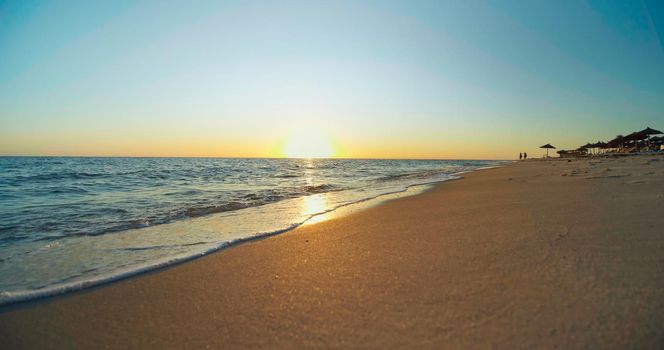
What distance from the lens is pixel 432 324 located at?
2092 mm

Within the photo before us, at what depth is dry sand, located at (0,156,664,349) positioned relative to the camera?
6.47ft

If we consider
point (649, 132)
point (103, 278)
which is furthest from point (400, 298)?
point (649, 132)

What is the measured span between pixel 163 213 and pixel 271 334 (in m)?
7.41

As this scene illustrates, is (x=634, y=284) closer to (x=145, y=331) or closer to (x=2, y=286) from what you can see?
(x=145, y=331)

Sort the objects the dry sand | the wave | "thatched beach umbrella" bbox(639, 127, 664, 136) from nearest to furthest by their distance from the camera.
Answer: the dry sand
the wave
"thatched beach umbrella" bbox(639, 127, 664, 136)


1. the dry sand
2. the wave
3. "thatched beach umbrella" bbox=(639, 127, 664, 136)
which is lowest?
the wave

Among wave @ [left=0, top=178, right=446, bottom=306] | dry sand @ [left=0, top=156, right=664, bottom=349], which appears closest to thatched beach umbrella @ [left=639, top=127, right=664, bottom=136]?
dry sand @ [left=0, top=156, right=664, bottom=349]

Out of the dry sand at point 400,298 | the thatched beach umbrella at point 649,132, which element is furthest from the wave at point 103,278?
the thatched beach umbrella at point 649,132

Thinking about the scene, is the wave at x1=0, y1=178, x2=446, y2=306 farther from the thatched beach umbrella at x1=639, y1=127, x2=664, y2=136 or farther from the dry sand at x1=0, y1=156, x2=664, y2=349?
the thatched beach umbrella at x1=639, y1=127, x2=664, y2=136

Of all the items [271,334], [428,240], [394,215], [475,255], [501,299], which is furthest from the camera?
[394,215]

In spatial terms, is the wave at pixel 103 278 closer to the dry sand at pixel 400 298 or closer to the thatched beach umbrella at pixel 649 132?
the dry sand at pixel 400 298

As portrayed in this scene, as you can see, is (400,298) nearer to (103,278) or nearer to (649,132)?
(103,278)

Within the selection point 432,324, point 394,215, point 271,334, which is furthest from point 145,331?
point 394,215

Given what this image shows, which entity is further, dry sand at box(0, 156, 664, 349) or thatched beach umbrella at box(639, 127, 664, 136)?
thatched beach umbrella at box(639, 127, 664, 136)
